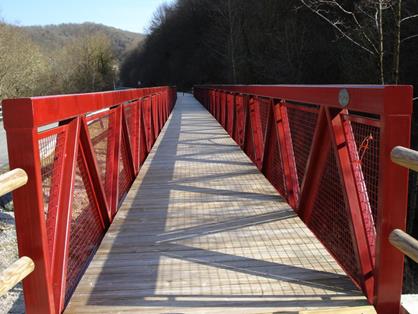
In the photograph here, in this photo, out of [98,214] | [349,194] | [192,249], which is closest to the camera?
[349,194]

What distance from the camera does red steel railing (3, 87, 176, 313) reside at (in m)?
2.18

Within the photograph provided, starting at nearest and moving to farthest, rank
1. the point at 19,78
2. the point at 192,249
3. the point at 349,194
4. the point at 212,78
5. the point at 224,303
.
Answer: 1. the point at 224,303
2. the point at 349,194
3. the point at 192,249
4. the point at 19,78
5. the point at 212,78

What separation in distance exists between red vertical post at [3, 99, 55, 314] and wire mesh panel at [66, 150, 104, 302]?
71 centimetres

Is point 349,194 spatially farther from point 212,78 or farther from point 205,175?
point 212,78

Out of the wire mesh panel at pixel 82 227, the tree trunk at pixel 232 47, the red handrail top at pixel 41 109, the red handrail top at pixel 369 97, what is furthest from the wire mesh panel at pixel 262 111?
the tree trunk at pixel 232 47

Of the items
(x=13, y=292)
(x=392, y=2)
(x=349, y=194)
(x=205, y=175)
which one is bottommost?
(x=13, y=292)

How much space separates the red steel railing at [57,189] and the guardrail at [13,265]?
0.27 feet

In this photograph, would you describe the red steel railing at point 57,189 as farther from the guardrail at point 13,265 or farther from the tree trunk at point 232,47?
the tree trunk at point 232,47

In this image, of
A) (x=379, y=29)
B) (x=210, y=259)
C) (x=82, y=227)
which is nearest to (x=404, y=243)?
(x=210, y=259)

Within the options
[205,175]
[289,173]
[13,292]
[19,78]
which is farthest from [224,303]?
[19,78]

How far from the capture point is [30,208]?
223cm

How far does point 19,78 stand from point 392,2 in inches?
1251

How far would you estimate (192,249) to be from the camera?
348 cm

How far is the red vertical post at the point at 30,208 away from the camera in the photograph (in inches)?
84.9
